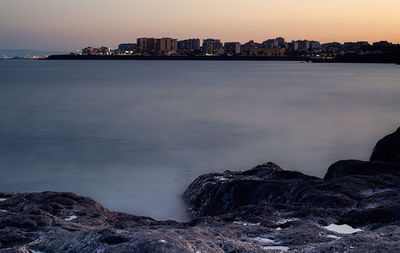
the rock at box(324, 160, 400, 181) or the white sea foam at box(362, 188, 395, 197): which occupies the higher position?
the white sea foam at box(362, 188, 395, 197)

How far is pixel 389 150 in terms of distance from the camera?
915 cm

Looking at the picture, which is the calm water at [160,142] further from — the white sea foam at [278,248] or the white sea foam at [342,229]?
the white sea foam at [278,248]

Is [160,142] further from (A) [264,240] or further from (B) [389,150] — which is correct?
(A) [264,240]

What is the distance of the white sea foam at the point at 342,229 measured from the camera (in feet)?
15.3

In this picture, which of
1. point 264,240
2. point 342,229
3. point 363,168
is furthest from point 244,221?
point 363,168

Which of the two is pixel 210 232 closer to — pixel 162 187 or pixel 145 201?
pixel 145 201

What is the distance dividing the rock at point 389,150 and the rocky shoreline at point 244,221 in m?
1.32

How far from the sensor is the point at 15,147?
15.1 metres

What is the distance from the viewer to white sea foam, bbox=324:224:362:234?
466 cm

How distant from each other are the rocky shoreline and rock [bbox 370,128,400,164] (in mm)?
1321

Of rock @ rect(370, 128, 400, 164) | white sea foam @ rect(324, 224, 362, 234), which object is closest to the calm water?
rock @ rect(370, 128, 400, 164)

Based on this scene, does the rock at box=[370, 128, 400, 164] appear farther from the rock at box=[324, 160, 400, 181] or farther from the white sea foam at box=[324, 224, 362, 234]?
the white sea foam at box=[324, 224, 362, 234]

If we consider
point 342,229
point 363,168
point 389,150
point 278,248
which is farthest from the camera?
point 389,150

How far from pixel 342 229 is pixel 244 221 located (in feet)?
3.51
